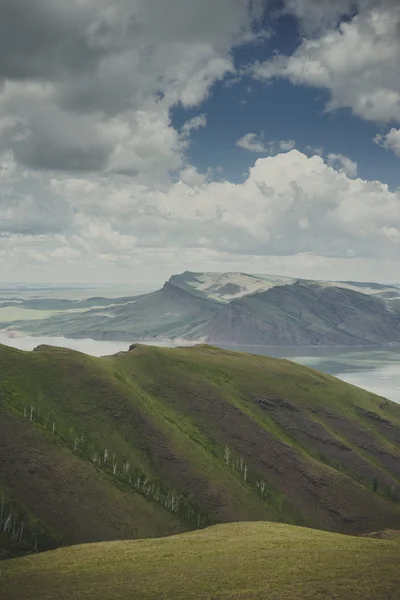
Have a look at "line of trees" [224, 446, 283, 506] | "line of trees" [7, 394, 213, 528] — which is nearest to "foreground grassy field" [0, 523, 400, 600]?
"line of trees" [7, 394, 213, 528]

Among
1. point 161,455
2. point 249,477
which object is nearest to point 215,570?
point 161,455

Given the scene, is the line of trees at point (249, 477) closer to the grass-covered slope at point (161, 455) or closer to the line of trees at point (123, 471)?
the grass-covered slope at point (161, 455)

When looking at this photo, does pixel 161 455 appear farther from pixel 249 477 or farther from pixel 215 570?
pixel 215 570

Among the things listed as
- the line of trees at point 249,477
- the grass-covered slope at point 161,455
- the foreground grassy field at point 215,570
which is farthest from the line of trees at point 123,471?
the foreground grassy field at point 215,570

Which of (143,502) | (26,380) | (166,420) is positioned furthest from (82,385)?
(143,502)

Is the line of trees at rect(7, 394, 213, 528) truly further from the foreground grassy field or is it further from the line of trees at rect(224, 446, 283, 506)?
the foreground grassy field

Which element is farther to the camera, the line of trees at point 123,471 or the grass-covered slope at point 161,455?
the line of trees at point 123,471
